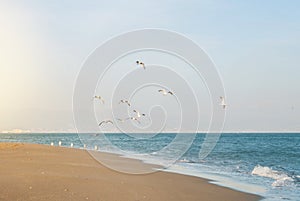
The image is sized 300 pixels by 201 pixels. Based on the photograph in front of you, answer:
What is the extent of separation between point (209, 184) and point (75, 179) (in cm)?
668

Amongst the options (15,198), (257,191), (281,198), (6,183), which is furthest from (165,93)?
(15,198)

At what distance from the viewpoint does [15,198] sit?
11102mm

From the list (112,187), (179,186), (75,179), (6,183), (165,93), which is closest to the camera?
(6,183)

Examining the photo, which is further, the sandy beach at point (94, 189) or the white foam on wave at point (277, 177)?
the white foam on wave at point (277, 177)

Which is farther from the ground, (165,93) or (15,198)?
(165,93)

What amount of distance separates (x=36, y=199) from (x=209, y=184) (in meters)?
9.65

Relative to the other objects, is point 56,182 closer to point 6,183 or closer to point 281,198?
point 6,183

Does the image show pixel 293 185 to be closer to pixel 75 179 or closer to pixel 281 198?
pixel 281 198

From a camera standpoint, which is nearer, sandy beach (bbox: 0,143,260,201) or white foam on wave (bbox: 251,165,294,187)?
sandy beach (bbox: 0,143,260,201)

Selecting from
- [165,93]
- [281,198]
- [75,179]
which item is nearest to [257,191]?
[281,198]

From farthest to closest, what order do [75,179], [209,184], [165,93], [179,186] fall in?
[165,93] < [209,184] < [179,186] < [75,179]

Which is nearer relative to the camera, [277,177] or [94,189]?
[94,189]

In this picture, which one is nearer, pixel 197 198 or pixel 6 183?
pixel 6 183

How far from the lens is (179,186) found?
16.9 meters
